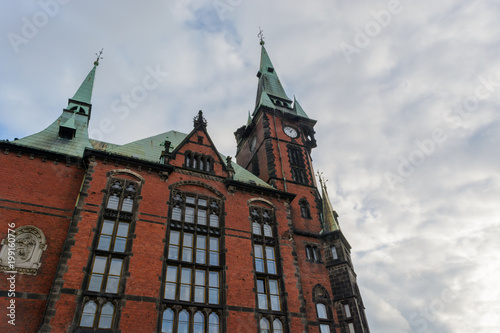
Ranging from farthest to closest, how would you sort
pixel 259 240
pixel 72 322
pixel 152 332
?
pixel 259 240
pixel 152 332
pixel 72 322

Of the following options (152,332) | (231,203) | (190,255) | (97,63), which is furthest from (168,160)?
(97,63)

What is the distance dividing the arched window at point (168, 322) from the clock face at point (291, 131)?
2375 centimetres

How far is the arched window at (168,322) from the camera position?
19.4 meters

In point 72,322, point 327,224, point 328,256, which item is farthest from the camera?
point 327,224

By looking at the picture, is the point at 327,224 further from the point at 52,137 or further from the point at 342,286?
the point at 52,137

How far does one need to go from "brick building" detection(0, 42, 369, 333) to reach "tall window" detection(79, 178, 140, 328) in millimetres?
64

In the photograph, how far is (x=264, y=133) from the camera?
1499 inches

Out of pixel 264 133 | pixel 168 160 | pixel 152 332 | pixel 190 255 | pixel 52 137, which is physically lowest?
pixel 152 332

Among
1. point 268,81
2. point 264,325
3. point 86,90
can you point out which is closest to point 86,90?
point 86,90

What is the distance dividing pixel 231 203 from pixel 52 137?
14026 mm

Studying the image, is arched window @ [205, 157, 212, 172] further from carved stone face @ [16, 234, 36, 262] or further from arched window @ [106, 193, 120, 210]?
carved stone face @ [16, 234, 36, 262]

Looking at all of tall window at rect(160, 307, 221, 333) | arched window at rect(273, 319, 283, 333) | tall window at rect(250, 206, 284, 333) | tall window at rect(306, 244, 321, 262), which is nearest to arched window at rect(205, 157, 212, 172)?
tall window at rect(250, 206, 284, 333)

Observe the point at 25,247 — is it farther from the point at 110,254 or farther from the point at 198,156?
the point at 198,156

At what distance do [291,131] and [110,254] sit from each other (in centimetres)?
2429
